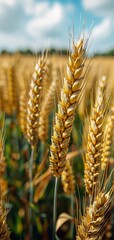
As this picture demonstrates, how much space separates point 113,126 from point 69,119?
2.18 feet

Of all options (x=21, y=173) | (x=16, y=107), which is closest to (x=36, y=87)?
(x=16, y=107)

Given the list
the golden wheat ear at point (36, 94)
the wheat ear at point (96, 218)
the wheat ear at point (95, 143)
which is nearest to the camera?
the wheat ear at point (96, 218)

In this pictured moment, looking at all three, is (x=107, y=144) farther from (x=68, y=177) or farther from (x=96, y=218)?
(x=96, y=218)

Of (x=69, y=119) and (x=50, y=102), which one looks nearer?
(x=69, y=119)

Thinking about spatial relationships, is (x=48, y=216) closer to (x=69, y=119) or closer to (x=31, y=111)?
(x=31, y=111)

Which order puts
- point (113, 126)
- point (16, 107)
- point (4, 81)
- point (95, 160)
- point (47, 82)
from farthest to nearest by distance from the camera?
point (4, 81), point (16, 107), point (47, 82), point (113, 126), point (95, 160)

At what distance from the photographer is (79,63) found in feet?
4.49

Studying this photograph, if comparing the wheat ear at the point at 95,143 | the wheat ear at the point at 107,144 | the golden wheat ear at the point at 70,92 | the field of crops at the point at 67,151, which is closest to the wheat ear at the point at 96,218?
the field of crops at the point at 67,151

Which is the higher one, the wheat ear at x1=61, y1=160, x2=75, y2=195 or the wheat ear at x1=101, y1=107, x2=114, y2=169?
the wheat ear at x1=101, y1=107, x2=114, y2=169

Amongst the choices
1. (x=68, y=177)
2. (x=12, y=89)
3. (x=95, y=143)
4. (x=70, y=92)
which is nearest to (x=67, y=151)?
(x=95, y=143)

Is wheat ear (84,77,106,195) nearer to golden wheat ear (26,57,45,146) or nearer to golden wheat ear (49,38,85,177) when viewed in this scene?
golden wheat ear (49,38,85,177)

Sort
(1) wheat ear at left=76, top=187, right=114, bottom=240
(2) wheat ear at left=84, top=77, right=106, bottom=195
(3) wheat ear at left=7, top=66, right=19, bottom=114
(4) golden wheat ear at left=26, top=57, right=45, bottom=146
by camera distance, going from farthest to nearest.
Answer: (3) wheat ear at left=7, top=66, right=19, bottom=114
(4) golden wheat ear at left=26, top=57, right=45, bottom=146
(2) wheat ear at left=84, top=77, right=106, bottom=195
(1) wheat ear at left=76, top=187, right=114, bottom=240

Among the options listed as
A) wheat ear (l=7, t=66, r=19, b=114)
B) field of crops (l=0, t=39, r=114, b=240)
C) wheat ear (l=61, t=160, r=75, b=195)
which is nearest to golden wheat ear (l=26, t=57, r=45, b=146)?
field of crops (l=0, t=39, r=114, b=240)

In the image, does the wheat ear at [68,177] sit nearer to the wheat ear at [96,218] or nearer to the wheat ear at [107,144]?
the wheat ear at [107,144]
